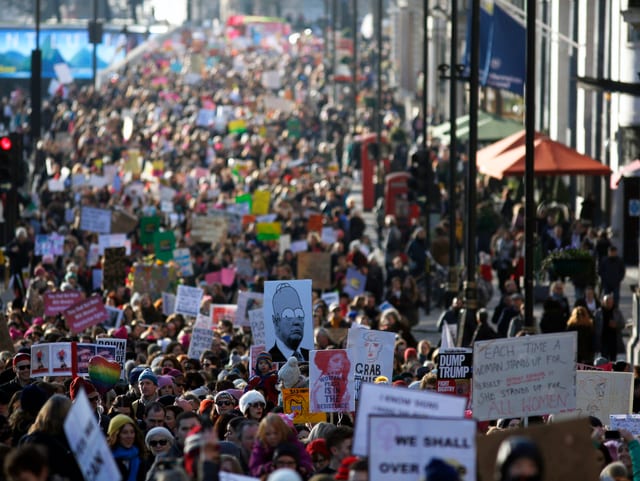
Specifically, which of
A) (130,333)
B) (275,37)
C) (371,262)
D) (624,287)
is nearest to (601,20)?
(624,287)

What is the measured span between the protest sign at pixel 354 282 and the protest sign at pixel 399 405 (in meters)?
19.7

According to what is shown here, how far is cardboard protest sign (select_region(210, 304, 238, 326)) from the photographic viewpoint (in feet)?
80.2

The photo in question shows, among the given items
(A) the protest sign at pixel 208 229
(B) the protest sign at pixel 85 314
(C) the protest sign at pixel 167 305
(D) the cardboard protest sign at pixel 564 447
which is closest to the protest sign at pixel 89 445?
(D) the cardboard protest sign at pixel 564 447

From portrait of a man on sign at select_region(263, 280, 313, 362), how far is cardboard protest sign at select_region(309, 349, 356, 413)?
215 cm

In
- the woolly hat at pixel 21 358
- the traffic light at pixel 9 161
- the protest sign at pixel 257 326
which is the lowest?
the woolly hat at pixel 21 358

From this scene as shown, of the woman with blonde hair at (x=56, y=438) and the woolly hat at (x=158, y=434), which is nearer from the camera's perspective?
the woman with blonde hair at (x=56, y=438)

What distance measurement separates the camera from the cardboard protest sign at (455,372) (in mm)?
16484

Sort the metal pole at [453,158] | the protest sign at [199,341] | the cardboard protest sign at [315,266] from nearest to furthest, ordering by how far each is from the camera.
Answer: the protest sign at [199,341] → the metal pole at [453,158] → the cardboard protest sign at [315,266]

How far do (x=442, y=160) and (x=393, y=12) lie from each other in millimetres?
57479

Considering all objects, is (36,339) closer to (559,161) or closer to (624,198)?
(559,161)

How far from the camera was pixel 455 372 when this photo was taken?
655 inches

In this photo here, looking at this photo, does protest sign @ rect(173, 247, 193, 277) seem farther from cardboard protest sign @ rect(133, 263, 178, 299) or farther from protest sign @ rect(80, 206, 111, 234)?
protest sign @ rect(80, 206, 111, 234)

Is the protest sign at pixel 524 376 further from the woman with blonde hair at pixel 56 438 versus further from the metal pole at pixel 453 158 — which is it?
the metal pole at pixel 453 158

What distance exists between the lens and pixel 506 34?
1403 inches
